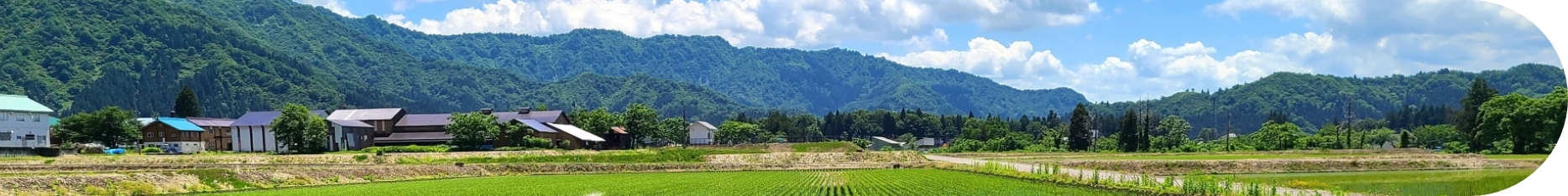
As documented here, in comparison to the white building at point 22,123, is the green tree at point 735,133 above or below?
below

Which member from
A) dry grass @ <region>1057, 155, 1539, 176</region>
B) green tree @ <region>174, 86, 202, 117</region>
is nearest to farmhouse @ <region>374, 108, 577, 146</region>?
green tree @ <region>174, 86, 202, 117</region>

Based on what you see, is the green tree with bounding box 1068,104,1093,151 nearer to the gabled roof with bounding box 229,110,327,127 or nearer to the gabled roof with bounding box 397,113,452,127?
the gabled roof with bounding box 397,113,452,127

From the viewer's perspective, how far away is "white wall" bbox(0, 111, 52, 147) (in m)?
51.8

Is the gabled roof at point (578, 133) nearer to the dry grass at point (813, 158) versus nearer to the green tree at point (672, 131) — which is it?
the dry grass at point (813, 158)

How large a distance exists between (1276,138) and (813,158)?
3792cm

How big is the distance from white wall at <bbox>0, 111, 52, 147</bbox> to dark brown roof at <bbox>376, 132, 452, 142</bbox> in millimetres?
19331

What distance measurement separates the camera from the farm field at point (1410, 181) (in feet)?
93.1

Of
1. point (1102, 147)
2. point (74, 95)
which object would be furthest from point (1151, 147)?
point (74, 95)

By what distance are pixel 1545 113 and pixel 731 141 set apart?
69069 mm

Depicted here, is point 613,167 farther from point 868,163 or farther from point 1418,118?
point 1418,118

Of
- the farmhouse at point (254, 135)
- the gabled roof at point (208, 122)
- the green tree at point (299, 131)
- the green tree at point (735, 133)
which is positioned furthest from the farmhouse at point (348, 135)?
the green tree at point (735, 133)

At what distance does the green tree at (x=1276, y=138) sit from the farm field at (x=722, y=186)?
142ft

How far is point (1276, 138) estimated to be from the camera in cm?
7981

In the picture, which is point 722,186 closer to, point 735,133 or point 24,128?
point 24,128
